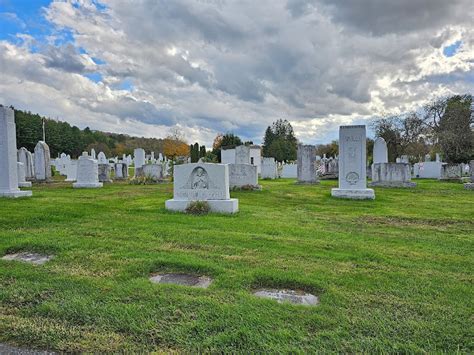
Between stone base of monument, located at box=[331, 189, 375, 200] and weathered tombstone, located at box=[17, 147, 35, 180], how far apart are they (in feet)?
60.4

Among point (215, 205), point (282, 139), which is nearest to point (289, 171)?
point (215, 205)

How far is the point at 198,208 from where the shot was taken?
8.32 metres

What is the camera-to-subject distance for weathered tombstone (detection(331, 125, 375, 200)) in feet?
40.8

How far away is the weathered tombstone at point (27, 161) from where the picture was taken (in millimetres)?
20078

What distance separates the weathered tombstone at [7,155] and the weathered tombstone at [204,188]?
584cm

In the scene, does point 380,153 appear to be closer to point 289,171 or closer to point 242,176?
point 242,176

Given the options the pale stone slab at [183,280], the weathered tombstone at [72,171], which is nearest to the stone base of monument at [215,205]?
the pale stone slab at [183,280]

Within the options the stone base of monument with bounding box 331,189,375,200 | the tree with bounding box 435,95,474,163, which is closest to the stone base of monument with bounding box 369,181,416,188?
the stone base of monument with bounding box 331,189,375,200

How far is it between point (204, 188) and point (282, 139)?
61.7 m

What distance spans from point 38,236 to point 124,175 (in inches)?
722

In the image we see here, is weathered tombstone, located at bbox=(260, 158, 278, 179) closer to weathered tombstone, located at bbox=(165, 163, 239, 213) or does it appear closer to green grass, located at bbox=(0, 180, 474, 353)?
weathered tombstone, located at bbox=(165, 163, 239, 213)

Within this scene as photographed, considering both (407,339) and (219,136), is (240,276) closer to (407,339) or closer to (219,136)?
(407,339)

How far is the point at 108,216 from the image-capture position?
7461mm

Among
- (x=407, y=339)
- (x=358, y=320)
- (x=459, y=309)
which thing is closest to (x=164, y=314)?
(x=358, y=320)
